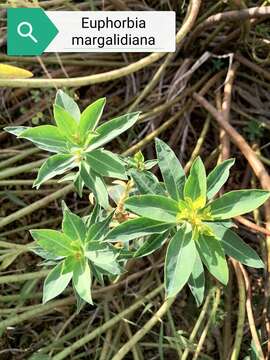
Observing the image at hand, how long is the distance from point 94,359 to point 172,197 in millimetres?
570

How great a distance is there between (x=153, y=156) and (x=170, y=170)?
0.55 metres

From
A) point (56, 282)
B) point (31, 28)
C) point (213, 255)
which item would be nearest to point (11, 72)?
point (31, 28)

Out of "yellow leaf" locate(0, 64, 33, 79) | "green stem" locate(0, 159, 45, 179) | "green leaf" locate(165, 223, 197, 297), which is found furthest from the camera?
"green stem" locate(0, 159, 45, 179)

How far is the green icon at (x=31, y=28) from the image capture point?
1.26 m

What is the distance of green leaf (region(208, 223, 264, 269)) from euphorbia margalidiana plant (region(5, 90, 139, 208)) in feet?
0.55

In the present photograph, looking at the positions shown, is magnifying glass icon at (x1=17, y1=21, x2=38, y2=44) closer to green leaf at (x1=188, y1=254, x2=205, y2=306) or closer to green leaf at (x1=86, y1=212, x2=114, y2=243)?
green leaf at (x1=86, y1=212, x2=114, y2=243)

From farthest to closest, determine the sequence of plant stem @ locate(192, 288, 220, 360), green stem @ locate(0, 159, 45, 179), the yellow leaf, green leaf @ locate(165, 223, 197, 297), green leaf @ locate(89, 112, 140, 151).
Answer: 1. green stem @ locate(0, 159, 45, 179)
2. plant stem @ locate(192, 288, 220, 360)
3. the yellow leaf
4. green leaf @ locate(89, 112, 140, 151)
5. green leaf @ locate(165, 223, 197, 297)

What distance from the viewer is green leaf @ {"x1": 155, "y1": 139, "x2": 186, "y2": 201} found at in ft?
3.09

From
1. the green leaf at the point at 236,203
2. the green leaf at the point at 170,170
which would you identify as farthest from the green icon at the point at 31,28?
the green leaf at the point at 236,203

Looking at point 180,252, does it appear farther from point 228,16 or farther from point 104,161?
point 228,16

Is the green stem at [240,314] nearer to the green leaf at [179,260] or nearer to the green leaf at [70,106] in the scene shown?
the green leaf at [179,260]

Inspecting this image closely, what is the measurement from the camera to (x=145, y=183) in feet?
3.19

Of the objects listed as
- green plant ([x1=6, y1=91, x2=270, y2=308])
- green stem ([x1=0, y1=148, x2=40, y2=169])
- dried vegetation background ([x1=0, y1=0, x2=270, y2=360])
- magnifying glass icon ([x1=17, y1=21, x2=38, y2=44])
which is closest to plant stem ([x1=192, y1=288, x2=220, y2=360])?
dried vegetation background ([x1=0, y1=0, x2=270, y2=360])

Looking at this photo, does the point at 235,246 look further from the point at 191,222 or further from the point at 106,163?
the point at 106,163
